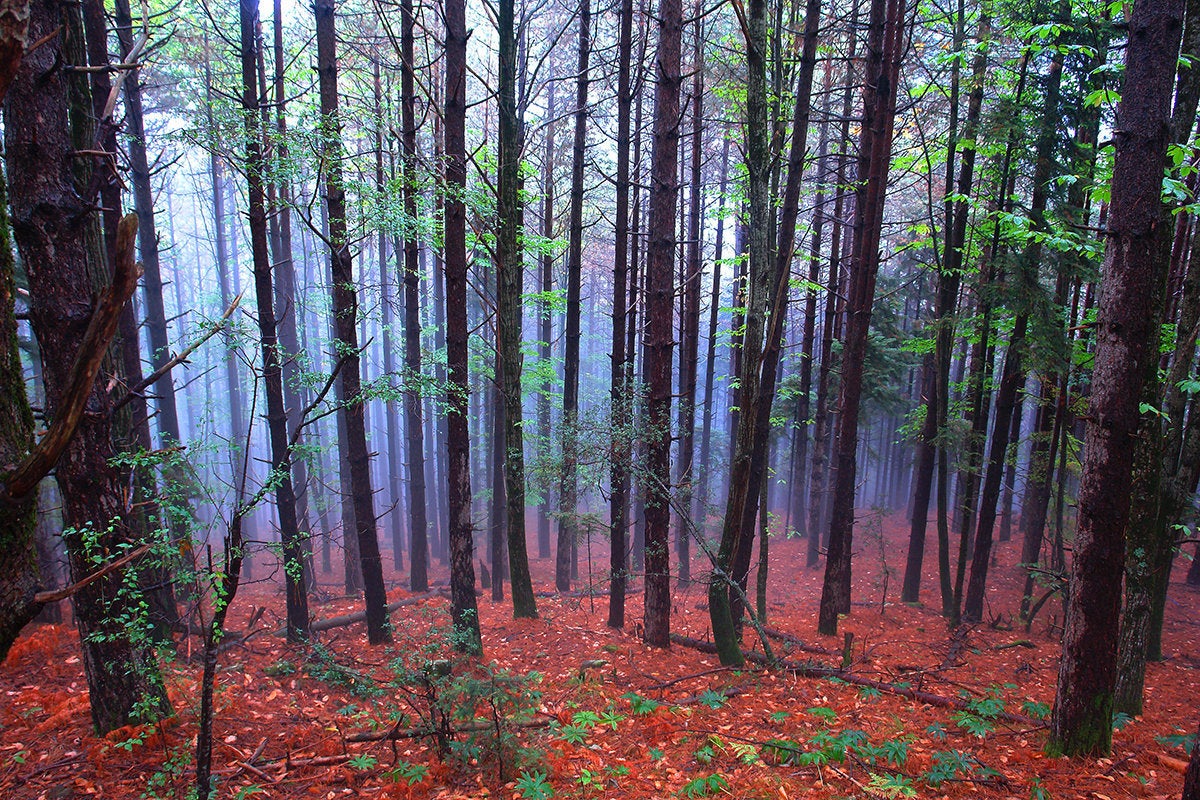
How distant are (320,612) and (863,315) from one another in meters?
13.3

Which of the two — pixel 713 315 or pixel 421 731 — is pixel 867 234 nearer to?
pixel 713 315

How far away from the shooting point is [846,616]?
12320mm

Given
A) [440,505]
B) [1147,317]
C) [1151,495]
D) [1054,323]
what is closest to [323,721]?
[1147,317]

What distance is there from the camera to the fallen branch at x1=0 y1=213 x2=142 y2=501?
1860 millimetres

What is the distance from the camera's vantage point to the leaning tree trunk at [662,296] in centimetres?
780

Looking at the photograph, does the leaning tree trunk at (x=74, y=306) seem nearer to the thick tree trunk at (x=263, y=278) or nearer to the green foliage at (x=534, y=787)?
the thick tree trunk at (x=263, y=278)

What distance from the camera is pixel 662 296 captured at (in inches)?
321

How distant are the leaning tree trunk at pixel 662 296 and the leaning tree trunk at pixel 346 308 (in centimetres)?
418

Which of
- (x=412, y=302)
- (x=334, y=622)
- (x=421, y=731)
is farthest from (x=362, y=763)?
(x=412, y=302)

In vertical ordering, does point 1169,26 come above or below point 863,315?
above

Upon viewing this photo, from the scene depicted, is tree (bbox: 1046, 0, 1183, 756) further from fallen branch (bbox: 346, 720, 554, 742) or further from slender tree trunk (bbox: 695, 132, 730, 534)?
slender tree trunk (bbox: 695, 132, 730, 534)

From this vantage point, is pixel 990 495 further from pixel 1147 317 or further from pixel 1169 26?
pixel 1169 26

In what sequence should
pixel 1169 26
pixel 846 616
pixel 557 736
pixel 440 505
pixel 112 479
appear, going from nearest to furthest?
1. pixel 1169 26
2. pixel 112 479
3. pixel 557 736
4. pixel 846 616
5. pixel 440 505

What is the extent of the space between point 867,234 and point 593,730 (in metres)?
9.31
